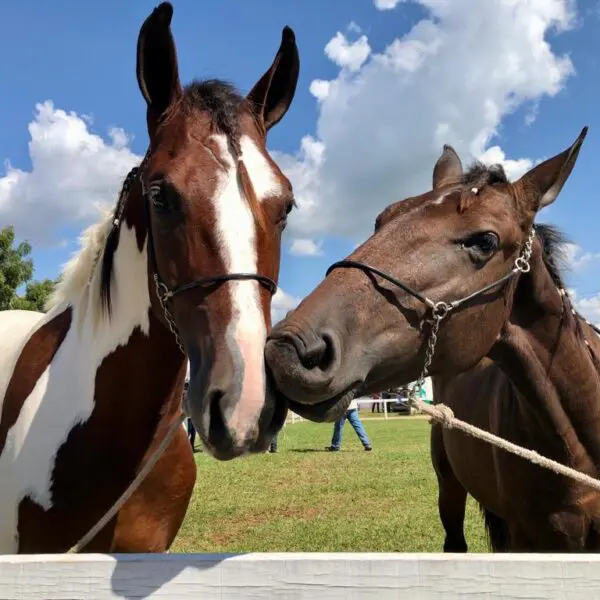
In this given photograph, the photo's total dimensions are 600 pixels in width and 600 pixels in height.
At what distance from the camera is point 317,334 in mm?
2045

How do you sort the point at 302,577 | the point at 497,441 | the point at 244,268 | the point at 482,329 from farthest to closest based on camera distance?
1. the point at 482,329
2. the point at 497,441
3. the point at 244,268
4. the point at 302,577

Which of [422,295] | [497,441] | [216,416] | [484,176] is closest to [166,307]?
[216,416]

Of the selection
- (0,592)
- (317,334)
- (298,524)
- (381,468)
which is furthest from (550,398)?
(381,468)

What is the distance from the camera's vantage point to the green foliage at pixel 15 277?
2258 centimetres

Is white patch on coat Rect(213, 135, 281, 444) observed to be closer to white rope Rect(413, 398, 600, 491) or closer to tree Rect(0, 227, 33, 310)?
white rope Rect(413, 398, 600, 491)

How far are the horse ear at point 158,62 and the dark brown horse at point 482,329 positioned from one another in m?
1.05

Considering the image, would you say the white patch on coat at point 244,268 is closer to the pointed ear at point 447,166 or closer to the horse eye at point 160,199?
the horse eye at point 160,199

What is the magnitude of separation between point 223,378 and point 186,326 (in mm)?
383

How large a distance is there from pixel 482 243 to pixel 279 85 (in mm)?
1216

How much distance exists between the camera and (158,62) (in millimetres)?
2479

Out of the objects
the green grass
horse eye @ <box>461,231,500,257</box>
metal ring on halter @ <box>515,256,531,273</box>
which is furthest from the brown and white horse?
the green grass


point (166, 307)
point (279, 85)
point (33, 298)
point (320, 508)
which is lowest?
point (320, 508)

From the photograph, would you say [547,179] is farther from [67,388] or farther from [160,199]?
[67,388]

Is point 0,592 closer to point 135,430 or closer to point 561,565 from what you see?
point 135,430
